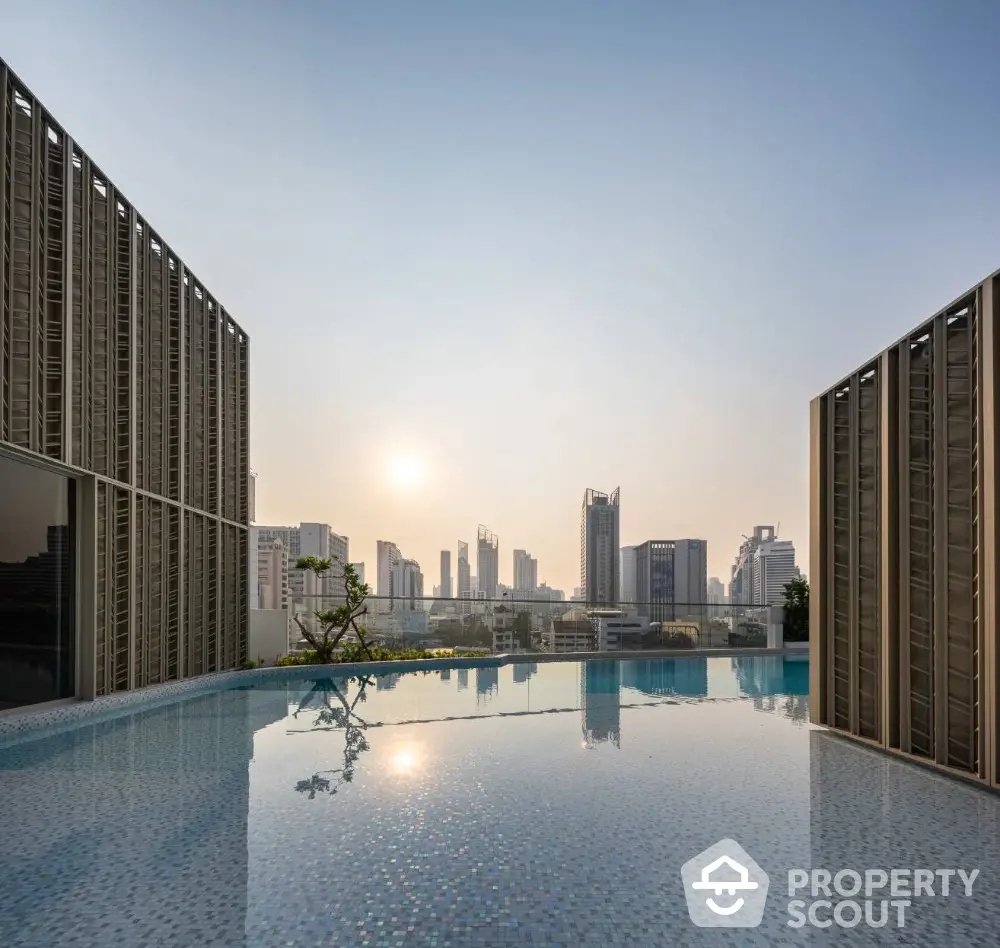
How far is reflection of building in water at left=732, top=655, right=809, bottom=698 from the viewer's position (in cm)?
1133

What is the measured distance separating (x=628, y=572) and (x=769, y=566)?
25.9 ft

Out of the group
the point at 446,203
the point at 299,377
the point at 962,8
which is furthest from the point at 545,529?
the point at 962,8

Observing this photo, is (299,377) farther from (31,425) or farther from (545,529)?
(545,529)

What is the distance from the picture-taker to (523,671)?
42.5 ft

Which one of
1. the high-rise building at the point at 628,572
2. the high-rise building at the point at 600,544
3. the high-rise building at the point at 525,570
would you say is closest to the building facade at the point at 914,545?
the high-rise building at the point at 628,572

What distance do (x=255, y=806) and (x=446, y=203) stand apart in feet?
29.0

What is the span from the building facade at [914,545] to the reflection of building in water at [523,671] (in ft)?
17.9

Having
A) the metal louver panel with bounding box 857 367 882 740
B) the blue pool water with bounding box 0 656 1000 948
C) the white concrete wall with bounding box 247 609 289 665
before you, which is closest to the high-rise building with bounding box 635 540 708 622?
the white concrete wall with bounding box 247 609 289 665

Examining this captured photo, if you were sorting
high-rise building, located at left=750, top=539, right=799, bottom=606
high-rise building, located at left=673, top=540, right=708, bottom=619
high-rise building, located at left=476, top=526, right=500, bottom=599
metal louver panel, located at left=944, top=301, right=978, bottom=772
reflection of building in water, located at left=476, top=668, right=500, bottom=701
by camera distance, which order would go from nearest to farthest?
metal louver panel, located at left=944, top=301, right=978, bottom=772, reflection of building in water, located at left=476, top=668, right=500, bottom=701, high-rise building, located at left=750, top=539, right=799, bottom=606, high-rise building, located at left=673, top=540, right=708, bottom=619, high-rise building, located at left=476, top=526, right=500, bottom=599

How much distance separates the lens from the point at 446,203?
10.5 m

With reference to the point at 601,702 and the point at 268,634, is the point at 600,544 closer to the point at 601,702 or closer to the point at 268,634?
the point at 268,634

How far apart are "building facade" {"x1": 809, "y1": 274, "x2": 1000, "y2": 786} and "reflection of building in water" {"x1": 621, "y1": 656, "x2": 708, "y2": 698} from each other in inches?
143

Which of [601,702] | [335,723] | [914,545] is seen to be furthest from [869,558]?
[335,723]

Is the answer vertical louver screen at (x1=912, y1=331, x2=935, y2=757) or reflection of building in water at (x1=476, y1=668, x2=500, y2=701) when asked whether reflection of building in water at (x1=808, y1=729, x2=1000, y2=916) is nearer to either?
vertical louver screen at (x1=912, y1=331, x2=935, y2=757)
